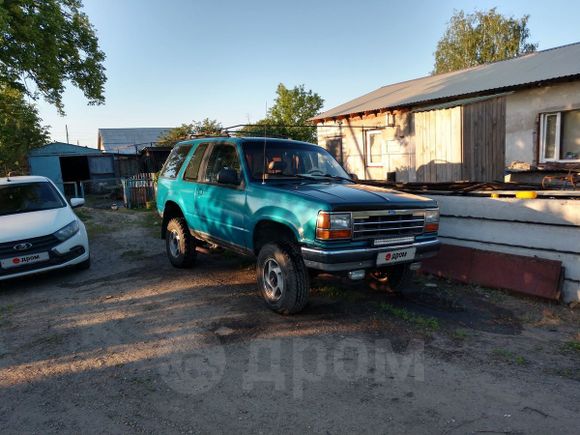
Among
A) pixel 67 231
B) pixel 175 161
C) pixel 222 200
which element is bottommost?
pixel 67 231

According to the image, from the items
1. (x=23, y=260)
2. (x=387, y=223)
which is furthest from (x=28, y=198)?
(x=387, y=223)

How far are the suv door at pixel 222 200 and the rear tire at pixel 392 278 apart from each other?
182 centimetres

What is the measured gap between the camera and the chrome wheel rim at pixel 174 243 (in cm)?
652

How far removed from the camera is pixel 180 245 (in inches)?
252

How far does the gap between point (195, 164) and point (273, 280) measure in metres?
2.49

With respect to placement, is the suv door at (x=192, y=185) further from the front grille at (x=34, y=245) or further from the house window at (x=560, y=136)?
the house window at (x=560, y=136)

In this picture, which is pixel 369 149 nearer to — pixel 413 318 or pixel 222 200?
pixel 222 200

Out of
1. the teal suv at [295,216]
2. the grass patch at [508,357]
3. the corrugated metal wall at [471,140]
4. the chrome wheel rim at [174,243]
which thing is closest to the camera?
the grass patch at [508,357]

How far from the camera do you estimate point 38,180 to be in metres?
7.19

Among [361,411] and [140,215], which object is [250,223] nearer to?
[361,411]

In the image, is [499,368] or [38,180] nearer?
[499,368]

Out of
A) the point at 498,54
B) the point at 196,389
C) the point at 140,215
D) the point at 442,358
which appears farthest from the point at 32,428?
the point at 498,54

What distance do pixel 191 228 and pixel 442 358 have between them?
4.06 meters

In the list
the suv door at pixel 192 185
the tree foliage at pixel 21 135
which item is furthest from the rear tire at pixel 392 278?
the tree foliage at pixel 21 135
